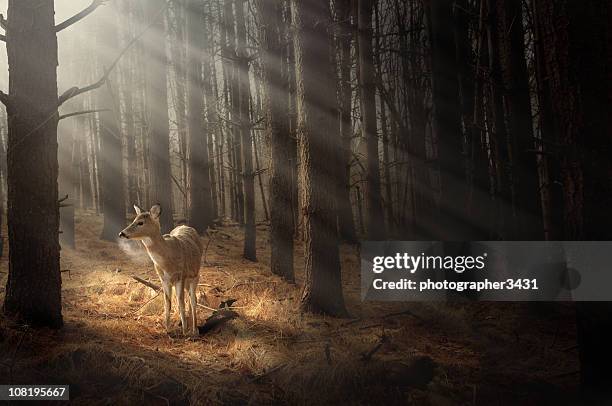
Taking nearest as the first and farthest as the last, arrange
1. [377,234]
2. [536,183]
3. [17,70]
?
[17,70]
[536,183]
[377,234]

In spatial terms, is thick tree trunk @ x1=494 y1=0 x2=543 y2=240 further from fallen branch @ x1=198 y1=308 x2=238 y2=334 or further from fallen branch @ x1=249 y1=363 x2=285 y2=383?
fallen branch @ x1=249 y1=363 x2=285 y2=383

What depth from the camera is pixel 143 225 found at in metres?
5.36

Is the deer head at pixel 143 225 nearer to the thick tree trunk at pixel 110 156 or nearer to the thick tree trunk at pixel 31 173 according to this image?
the thick tree trunk at pixel 31 173

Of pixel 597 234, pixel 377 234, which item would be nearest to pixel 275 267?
pixel 377 234

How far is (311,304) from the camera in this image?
6.16 m

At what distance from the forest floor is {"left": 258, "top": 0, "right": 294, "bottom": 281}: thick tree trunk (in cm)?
122

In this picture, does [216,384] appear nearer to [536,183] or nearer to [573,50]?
[573,50]

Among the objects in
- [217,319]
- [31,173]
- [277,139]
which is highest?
[277,139]

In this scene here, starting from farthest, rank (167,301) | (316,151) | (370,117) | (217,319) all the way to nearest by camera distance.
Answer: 1. (370,117)
2. (316,151)
3. (217,319)
4. (167,301)

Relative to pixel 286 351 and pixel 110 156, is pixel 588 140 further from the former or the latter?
pixel 110 156

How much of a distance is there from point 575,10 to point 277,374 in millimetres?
4080

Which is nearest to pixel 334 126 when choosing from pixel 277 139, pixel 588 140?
pixel 277 139

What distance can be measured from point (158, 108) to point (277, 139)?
5451 mm

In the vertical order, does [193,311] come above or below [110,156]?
below
